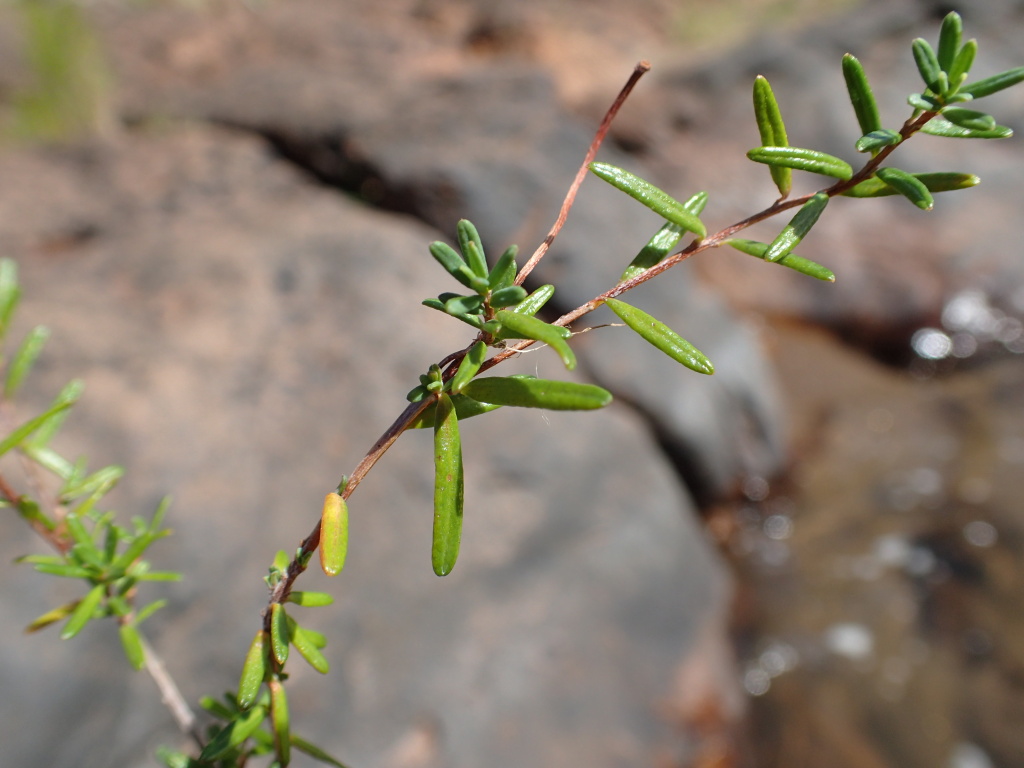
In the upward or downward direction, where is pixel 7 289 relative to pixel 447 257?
downward

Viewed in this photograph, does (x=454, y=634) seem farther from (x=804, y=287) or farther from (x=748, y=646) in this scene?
(x=804, y=287)

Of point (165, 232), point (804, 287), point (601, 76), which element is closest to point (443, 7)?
point (601, 76)

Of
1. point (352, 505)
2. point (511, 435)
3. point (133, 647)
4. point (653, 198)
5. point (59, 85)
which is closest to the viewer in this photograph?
point (653, 198)

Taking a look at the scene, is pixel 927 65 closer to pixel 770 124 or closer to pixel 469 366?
pixel 770 124

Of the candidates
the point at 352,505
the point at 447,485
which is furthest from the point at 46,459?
the point at 352,505

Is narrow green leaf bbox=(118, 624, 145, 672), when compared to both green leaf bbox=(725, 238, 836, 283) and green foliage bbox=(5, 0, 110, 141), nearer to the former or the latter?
green leaf bbox=(725, 238, 836, 283)

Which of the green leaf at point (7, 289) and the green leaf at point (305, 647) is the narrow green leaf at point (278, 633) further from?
the green leaf at point (7, 289)

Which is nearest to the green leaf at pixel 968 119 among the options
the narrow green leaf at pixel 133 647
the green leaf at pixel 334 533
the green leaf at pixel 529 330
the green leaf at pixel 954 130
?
the green leaf at pixel 954 130
